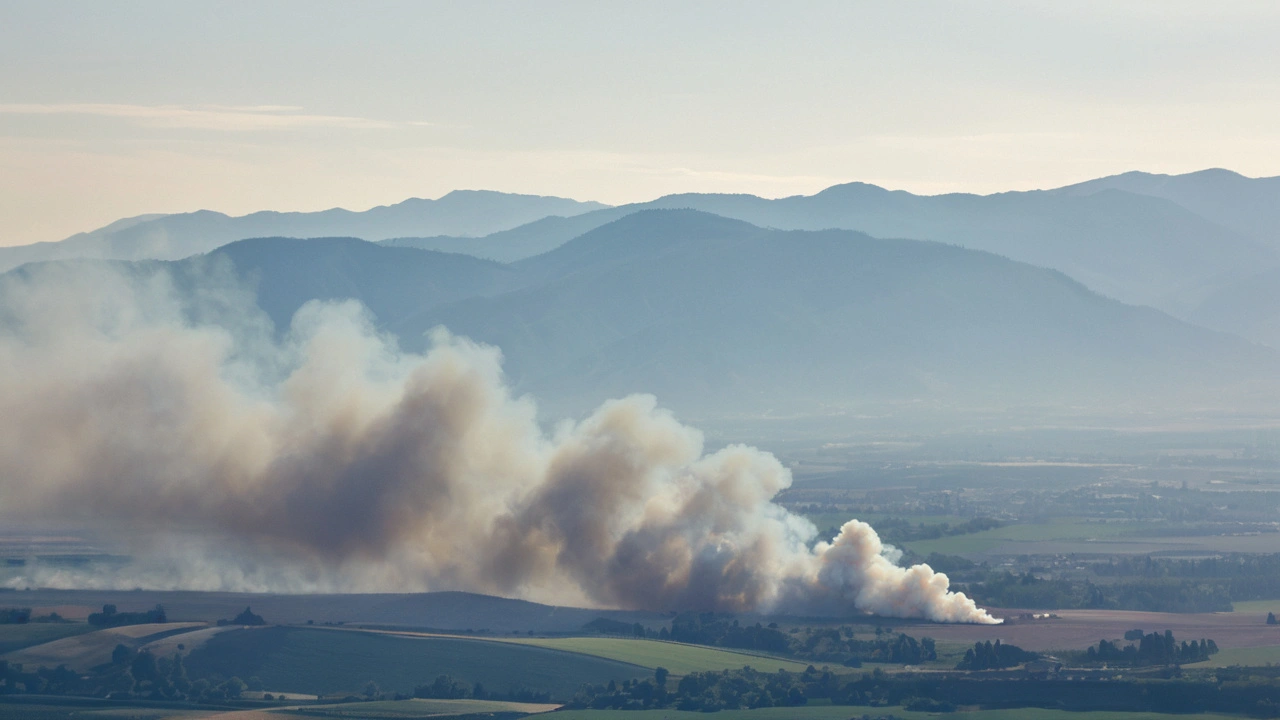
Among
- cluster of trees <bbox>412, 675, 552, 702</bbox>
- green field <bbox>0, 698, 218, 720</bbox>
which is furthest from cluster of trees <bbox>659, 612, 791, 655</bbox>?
green field <bbox>0, 698, 218, 720</bbox>

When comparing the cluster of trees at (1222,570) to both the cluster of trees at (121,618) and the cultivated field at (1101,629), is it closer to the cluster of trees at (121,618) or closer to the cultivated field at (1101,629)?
the cultivated field at (1101,629)

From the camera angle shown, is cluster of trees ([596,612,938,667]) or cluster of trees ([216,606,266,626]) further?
cluster of trees ([216,606,266,626])

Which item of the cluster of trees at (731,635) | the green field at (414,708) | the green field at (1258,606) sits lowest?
the green field at (414,708)

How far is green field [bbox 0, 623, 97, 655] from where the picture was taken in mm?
101938

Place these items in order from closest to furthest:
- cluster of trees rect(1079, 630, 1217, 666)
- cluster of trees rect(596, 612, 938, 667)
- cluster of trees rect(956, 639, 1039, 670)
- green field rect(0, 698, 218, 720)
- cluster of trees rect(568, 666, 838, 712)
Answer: green field rect(0, 698, 218, 720)
cluster of trees rect(568, 666, 838, 712)
cluster of trees rect(956, 639, 1039, 670)
cluster of trees rect(1079, 630, 1217, 666)
cluster of trees rect(596, 612, 938, 667)

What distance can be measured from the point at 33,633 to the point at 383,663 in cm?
2047

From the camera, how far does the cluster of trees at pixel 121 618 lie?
353 feet

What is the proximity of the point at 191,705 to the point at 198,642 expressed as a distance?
33.2 feet

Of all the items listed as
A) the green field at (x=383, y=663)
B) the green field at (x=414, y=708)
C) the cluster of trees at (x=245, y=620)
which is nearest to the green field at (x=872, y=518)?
the cluster of trees at (x=245, y=620)

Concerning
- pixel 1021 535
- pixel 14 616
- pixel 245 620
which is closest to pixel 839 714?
pixel 245 620

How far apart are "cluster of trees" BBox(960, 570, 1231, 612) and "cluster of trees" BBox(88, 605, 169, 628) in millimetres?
52837

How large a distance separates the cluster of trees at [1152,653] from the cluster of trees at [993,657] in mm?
3610

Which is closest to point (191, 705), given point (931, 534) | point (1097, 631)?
point (1097, 631)

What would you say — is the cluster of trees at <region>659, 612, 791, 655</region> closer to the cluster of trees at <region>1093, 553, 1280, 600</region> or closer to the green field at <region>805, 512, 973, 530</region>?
the cluster of trees at <region>1093, 553, 1280, 600</region>
